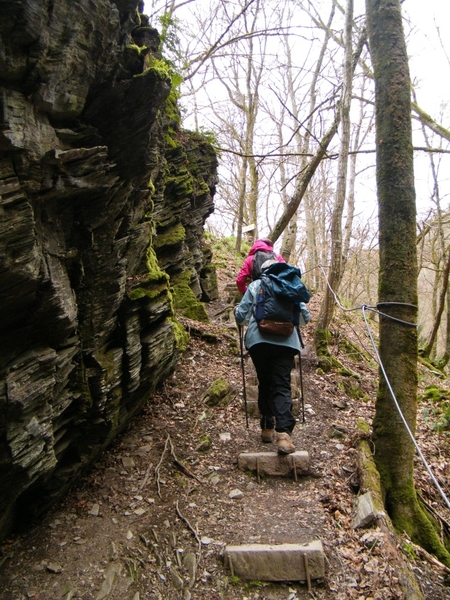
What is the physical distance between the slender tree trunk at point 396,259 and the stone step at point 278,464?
0.93m

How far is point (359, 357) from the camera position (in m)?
10.4

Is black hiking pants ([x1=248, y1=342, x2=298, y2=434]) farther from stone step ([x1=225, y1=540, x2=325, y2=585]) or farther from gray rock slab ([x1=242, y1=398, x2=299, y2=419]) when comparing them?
stone step ([x1=225, y1=540, x2=325, y2=585])

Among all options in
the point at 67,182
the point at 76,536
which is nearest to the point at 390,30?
the point at 67,182

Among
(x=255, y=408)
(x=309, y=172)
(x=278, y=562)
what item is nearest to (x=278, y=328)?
(x=255, y=408)

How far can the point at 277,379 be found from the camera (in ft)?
17.6

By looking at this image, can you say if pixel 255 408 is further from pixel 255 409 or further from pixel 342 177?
pixel 342 177

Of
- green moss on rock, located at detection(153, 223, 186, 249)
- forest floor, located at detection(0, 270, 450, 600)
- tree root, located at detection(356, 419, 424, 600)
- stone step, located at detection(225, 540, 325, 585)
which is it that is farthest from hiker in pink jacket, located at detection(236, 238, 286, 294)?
stone step, located at detection(225, 540, 325, 585)

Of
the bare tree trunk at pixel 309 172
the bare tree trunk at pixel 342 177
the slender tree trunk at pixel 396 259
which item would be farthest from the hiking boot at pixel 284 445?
the bare tree trunk at pixel 309 172

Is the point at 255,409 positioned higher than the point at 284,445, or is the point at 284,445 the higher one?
the point at 284,445

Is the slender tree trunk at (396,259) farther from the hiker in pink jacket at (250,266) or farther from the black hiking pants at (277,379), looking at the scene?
the hiker in pink jacket at (250,266)

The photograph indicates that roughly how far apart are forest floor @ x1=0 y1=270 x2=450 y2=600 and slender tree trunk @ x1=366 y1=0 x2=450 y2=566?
57 cm

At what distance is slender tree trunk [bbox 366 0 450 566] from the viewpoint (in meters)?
4.68

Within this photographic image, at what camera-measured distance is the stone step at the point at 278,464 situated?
5223 mm

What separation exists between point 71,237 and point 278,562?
3762 mm
